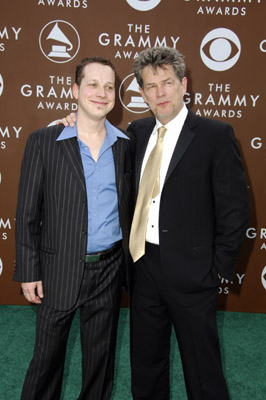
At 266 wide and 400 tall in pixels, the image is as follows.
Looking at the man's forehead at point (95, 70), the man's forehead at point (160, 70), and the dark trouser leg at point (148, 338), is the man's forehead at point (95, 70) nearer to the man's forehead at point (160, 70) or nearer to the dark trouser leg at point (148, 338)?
the man's forehead at point (160, 70)

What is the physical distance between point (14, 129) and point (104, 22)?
128 cm

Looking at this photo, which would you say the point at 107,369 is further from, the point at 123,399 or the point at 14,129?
the point at 14,129

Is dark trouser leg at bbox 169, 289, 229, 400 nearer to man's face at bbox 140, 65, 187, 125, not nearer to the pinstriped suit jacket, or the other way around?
the pinstriped suit jacket

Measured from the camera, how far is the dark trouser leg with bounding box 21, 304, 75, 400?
1.86 m

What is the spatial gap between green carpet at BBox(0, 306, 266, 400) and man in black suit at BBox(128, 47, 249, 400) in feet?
2.36

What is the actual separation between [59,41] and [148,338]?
2.62 m

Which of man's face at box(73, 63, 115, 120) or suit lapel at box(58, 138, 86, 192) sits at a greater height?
man's face at box(73, 63, 115, 120)

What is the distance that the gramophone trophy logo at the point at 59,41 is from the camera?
3213 millimetres

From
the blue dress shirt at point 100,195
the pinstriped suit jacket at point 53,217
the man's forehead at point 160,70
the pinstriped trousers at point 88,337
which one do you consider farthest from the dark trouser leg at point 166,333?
the man's forehead at point 160,70

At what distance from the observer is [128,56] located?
3.29 metres

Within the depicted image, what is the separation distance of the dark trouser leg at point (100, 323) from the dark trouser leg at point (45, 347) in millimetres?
136

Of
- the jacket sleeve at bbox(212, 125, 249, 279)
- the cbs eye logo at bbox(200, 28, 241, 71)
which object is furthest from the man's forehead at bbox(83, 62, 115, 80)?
the cbs eye logo at bbox(200, 28, 241, 71)

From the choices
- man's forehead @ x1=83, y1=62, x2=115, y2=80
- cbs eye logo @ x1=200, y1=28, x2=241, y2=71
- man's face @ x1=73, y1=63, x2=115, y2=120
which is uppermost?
cbs eye logo @ x1=200, y1=28, x2=241, y2=71

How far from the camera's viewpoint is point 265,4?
10.5 ft
